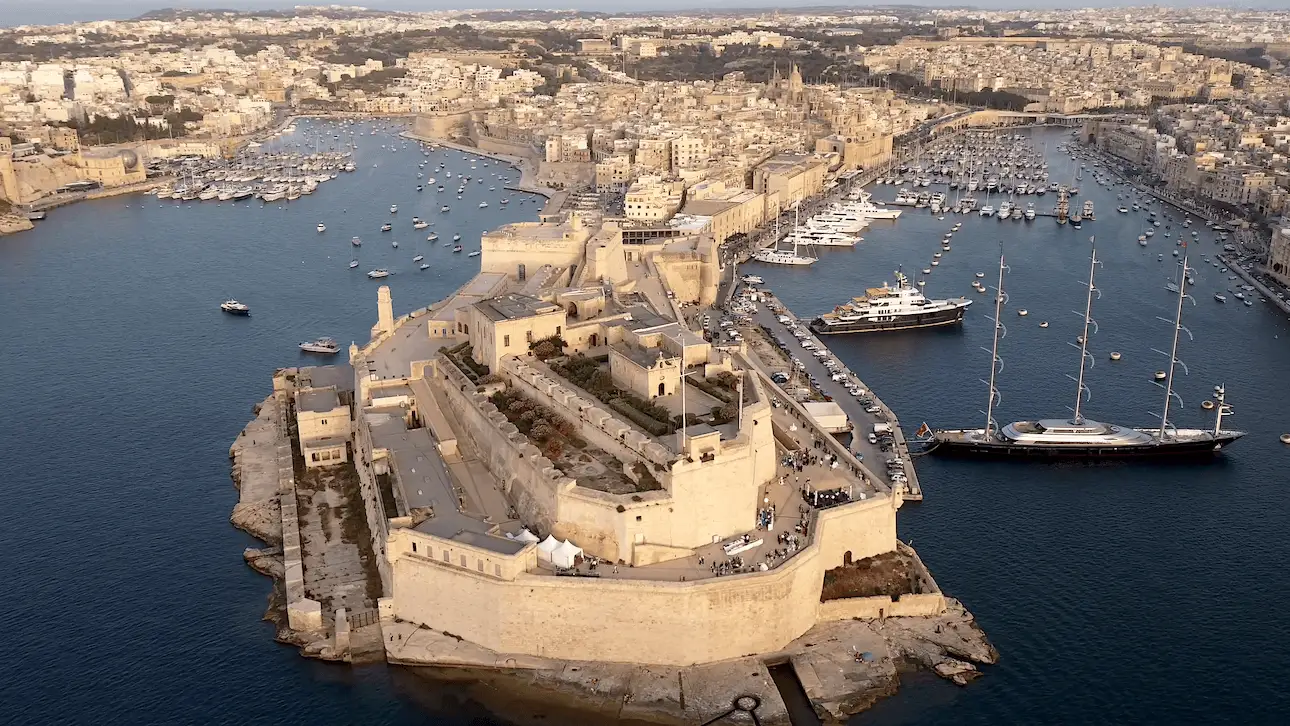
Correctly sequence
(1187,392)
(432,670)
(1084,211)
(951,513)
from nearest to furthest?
(432,670), (951,513), (1187,392), (1084,211)

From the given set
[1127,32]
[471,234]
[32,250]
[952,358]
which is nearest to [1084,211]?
[952,358]

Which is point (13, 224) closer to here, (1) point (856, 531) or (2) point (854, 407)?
(2) point (854, 407)

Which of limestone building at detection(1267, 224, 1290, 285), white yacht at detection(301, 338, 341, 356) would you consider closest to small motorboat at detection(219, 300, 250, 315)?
white yacht at detection(301, 338, 341, 356)

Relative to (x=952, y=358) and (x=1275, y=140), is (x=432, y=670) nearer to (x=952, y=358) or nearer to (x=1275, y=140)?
(x=952, y=358)

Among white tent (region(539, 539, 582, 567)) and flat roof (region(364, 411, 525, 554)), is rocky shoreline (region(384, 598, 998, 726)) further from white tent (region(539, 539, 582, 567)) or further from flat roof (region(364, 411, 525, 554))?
flat roof (region(364, 411, 525, 554))

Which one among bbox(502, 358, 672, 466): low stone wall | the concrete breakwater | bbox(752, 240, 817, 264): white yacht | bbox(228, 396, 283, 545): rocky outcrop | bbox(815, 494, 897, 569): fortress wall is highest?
bbox(502, 358, 672, 466): low stone wall

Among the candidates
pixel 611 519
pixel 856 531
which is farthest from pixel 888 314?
pixel 611 519

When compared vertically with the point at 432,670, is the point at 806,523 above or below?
above
